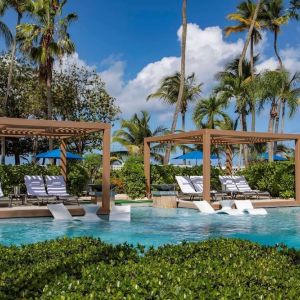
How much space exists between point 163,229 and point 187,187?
6.18 m

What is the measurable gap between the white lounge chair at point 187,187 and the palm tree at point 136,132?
16232mm

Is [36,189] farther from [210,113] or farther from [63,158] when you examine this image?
[210,113]

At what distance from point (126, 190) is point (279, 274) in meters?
16.2

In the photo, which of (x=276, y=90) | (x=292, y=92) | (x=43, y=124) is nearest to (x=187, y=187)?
(x=43, y=124)

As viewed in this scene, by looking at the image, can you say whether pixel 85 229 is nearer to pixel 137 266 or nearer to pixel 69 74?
pixel 137 266

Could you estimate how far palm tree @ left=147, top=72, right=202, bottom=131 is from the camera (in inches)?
1624

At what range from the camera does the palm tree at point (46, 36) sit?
26562 mm

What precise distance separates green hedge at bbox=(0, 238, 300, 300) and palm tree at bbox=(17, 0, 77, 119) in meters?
22.0

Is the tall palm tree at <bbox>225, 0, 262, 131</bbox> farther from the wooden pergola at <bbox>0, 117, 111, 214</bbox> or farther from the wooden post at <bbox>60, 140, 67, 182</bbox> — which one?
the wooden pergola at <bbox>0, 117, 111, 214</bbox>

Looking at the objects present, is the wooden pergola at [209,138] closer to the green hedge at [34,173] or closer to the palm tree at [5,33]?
the green hedge at [34,173]

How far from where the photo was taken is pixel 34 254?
499 centimetres

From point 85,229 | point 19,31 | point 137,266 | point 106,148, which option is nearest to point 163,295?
point 137,266

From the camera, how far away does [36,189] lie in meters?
14.9

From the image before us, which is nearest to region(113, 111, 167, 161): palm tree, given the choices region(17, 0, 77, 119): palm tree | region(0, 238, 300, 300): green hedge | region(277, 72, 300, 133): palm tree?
region(17, 0, 77, 119): palm tree
